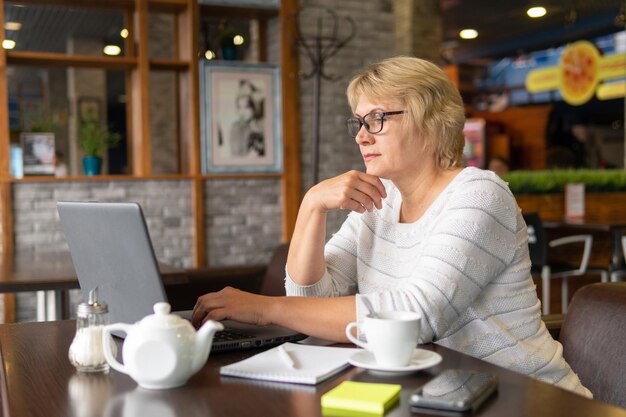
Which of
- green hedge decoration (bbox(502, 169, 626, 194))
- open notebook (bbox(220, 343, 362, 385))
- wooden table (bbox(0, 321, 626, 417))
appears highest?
green hedge decoration (bbox(502, 169, 626, 194))

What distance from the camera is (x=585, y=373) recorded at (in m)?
1.78

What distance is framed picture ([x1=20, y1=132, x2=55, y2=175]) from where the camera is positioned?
4.69 metres

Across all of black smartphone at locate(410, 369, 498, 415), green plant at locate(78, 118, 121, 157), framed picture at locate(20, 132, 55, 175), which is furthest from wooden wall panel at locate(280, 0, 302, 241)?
black smartphone at locate(410, 369, 498, 415)

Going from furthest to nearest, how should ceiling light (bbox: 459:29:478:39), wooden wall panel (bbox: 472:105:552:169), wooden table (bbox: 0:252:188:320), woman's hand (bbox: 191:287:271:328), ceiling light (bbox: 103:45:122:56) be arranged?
wooden wall panel (bbox: 472:105:552:169)
ceiling light (bbox: 459:29:478:39)
ceiling light (bbox: 103:45:122:56)
wooden table (bbox: 0:252:188:320)
woman's hand (bbox: 191:287:271:328)

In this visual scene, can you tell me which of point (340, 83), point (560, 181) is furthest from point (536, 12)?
point (340, 83)

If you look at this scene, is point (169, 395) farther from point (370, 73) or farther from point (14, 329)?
point (370, 73)

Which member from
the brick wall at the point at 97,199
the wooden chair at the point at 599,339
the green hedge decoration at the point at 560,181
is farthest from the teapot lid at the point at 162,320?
the green hedge decoration at the point at 560,181

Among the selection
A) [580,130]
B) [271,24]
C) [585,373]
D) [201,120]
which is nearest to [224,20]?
[271,24]

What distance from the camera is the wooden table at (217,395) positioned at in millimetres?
1083

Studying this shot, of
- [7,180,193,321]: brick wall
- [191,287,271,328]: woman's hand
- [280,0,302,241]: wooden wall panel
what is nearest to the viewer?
[191,287,271,328]: woman's hand

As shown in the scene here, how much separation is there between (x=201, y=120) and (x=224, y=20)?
83 cm

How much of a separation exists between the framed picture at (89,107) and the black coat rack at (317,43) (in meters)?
6.54

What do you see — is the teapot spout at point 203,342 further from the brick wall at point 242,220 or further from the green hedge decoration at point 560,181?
the green hedge decoration at point 560,181

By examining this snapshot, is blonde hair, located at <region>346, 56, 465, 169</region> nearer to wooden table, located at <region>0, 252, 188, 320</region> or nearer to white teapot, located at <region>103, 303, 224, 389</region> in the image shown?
white teapot, located at <region>103, 303, 224, 389</region>
